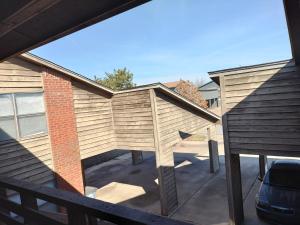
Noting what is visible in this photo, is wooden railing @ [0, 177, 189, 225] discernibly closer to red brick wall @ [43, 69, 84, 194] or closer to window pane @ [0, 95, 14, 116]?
window pane @ [0, 95, 14, 116]

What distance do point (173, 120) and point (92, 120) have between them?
3.82m

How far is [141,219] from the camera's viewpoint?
1.55 meters

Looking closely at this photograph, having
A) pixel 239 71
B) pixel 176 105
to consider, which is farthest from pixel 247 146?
pixel 176 105

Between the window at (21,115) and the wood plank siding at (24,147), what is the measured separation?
0.20 meters

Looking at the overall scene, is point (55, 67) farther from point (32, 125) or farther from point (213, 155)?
point (213, 155)

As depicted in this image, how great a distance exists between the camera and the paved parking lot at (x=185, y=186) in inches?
455

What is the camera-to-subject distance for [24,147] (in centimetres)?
928

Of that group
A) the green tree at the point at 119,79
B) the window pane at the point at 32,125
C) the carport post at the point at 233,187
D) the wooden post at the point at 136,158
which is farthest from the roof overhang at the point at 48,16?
the green tree at the point at 119,79

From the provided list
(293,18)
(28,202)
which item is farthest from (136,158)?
(28,202)

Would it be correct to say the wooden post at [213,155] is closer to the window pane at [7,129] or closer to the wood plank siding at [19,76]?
the wood plank siding at [19,76]

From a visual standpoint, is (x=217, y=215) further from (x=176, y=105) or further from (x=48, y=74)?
(x=48, y=74)

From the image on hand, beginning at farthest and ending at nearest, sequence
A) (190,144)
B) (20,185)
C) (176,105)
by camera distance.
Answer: (190,144)
(176,105)
(20,185)

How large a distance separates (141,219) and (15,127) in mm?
8775

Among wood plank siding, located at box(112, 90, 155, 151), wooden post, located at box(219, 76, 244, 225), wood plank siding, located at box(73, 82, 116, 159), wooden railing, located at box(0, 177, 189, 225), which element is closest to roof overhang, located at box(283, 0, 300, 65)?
wooden railing, located at box(0, 177, 189, 225)
